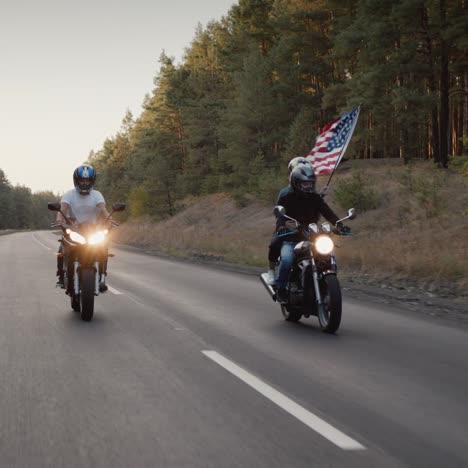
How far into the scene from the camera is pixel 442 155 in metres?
31.5

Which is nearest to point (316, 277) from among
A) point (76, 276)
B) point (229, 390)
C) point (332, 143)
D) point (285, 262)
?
point (285, 262)

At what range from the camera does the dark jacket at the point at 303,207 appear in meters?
8.27

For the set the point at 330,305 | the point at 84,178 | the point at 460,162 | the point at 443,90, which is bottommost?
the point at 330,305

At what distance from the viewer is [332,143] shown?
19.5 m

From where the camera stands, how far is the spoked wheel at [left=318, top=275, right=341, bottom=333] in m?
7.41

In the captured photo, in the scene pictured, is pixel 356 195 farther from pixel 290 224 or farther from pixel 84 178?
pixel 290 224

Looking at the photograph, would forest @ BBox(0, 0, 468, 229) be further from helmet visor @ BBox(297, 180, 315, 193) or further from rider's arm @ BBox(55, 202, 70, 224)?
rider's arm @ BBox(55, 202, 70, 224)

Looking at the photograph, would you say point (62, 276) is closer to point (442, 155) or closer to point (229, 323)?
point (229, 323)

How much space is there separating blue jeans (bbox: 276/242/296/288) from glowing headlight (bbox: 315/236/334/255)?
62 cm

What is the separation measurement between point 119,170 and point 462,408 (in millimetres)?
93539

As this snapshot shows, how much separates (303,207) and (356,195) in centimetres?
1571

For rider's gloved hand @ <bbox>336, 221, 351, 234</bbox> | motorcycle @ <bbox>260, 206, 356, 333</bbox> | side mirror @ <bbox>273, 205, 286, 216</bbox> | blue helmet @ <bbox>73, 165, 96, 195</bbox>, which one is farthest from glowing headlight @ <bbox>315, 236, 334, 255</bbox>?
blue helmet @ <bbox>73, 165, 96, 195</bbox>

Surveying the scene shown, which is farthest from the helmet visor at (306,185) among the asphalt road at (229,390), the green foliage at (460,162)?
the green foliage at (460,162)

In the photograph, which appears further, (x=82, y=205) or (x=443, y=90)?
(x=443, y=90)
